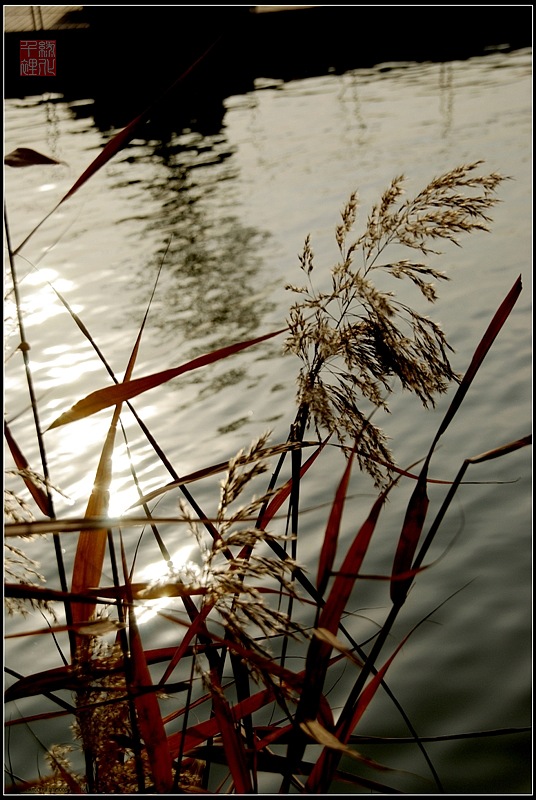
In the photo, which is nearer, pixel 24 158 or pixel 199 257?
pixel 24 158

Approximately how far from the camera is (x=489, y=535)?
3.64m

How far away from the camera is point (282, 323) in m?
6.34

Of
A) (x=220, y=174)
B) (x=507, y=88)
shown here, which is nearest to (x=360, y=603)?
(x=220, y=174)

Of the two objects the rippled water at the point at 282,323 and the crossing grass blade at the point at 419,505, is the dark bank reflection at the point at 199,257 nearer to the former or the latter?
the rippled water at the point at 282,323

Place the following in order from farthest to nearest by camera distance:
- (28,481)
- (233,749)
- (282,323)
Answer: (282,323) → (28,481) → (233,749)

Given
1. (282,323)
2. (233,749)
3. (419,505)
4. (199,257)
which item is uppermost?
(199,257)

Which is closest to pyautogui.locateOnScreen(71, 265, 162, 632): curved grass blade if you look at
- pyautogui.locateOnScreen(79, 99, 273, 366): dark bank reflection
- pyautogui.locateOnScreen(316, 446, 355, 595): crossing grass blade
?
pyautogui.locateOnScreen(316, 446, 355, 595): crossing grass blade

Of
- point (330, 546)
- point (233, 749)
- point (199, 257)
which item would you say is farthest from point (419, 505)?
point (199, 257)

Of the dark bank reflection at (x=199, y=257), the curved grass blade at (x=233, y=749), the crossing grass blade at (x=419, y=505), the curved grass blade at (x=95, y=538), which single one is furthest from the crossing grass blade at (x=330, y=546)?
the dark bank reflection at (x=199, y=257)

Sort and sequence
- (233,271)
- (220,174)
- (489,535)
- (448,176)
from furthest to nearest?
(220,174)
(233,271)
(489,535)
(448,176)

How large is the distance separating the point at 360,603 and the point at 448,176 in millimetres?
2321

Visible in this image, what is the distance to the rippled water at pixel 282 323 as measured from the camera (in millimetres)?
2887

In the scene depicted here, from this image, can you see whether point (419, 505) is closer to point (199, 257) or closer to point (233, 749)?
point (233, 749)

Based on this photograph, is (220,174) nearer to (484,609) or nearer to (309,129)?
(309,129)
